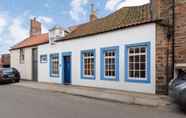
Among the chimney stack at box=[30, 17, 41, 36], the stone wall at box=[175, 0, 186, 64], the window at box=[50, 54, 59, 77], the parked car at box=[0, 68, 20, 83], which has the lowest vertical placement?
the parked car at box=[0, 68, 20, 83]

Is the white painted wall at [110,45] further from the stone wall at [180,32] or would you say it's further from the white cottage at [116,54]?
the stone wall at [180,32]

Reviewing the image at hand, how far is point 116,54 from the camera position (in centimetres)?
1683

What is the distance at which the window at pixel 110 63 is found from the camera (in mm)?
16812

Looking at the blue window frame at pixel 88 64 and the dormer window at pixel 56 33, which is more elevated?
the dormer window at pixel 56 33

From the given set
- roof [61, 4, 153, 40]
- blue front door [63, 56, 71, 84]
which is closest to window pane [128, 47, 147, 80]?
roof [61, 4, 153, 40]

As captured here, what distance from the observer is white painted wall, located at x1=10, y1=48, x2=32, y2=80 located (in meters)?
27.6

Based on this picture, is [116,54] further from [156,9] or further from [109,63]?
[156,9]

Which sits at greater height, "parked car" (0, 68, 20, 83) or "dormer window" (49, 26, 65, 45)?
"dormer window" (49, 26, 65, 45)

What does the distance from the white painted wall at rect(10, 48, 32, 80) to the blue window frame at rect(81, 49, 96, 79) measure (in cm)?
933

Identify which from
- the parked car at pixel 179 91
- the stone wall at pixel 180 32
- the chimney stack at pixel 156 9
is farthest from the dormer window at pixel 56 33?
the parked car at pixel 179 91

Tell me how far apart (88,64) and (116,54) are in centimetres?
316

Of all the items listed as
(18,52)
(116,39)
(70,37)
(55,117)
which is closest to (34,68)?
(18,52)

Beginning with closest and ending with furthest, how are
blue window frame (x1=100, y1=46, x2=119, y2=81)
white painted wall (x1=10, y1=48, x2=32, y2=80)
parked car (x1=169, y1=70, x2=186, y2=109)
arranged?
parked car (x1=169, y1=70, x2=186, y2=109) → blue window frame (x1=100, y1=46, x2=119, y2=81) → white painted wall (x1=10, y1=48, x2=32, y2=80)

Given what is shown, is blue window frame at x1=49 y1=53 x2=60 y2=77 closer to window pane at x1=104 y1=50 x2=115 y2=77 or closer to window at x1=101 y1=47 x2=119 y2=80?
window at x1=101 y1=47 x2=119 y2=80
